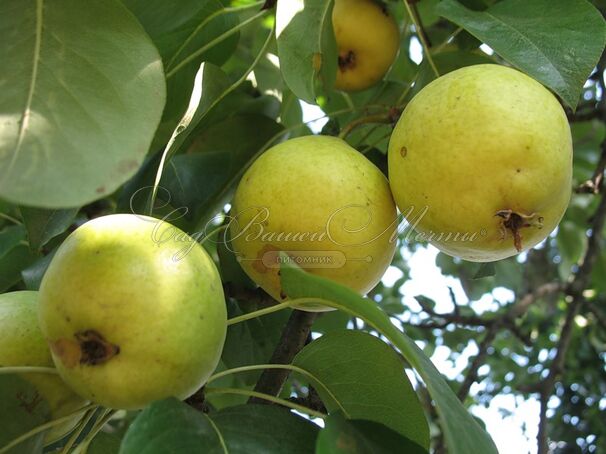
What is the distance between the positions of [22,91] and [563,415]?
16.9 ft

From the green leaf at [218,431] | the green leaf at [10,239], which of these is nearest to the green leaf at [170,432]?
the green leaf at [218,431]

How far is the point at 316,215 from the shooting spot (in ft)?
4.61

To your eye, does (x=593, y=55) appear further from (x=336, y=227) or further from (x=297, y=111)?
(x=297, y=111)

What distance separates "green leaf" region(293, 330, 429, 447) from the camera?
1.40 m

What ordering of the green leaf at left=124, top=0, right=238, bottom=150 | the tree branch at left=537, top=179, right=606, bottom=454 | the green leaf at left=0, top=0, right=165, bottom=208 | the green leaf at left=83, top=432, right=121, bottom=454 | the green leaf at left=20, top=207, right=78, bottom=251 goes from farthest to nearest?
the tree branch at left=537, top=179, right=606, bottom=454
the green leaf at left=124, top=0, right=238, bottom=150
the green leaf at left=20, top=207, right=78, bottom=251
the green leaf at left=83, top=432, right=121, bottom=454
the green leaf at left=0, top=0, right=165, bottom=208

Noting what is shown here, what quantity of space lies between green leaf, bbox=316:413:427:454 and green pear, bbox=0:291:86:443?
51 cm

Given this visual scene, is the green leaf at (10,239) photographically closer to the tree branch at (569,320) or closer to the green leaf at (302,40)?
the green leaf at (302,40)

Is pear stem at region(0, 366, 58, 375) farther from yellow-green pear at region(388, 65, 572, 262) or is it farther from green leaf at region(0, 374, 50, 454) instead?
yellow-green pear at region(388, 65, 572, 262)

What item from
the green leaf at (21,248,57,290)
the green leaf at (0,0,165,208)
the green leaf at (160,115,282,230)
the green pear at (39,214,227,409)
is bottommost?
the green leaf at (21,248,57,290)

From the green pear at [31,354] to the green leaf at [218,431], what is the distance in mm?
281

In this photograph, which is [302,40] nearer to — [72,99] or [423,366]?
[72,99]

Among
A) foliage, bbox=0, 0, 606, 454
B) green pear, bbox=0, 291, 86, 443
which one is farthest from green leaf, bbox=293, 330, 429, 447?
green pear, bbox=0, 291, 86, 443

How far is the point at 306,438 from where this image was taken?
1371 millimetres

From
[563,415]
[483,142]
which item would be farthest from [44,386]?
[563,415]
